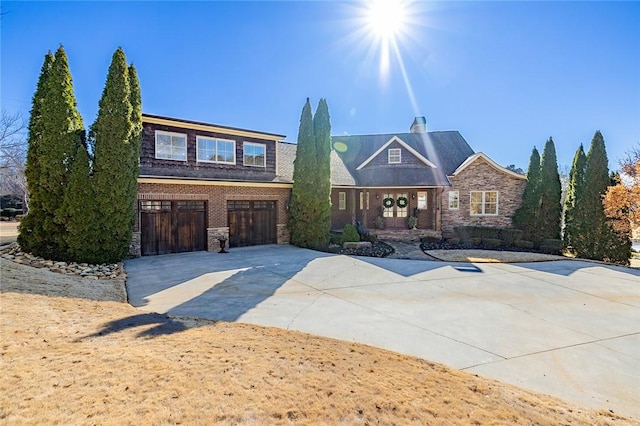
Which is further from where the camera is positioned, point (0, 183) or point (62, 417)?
point (0, 183)

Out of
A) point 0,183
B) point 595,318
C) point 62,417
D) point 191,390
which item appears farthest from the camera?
point 0,183

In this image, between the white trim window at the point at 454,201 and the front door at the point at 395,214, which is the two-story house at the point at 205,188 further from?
the white trim window at the point at 454,201

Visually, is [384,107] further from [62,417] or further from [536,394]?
[62,417]

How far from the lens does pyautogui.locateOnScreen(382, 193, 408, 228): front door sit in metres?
20.6

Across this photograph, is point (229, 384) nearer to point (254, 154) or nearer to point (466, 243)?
point (254, 154)

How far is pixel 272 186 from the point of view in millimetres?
16266

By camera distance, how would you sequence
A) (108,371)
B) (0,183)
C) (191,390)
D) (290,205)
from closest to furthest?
(191,390), (108,371), (290,205), (0,183)

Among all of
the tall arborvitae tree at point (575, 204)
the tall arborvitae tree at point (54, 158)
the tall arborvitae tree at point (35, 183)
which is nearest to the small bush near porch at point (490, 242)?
the tall arborvitae tree at point (575, 204)

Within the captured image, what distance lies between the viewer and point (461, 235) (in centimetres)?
1969

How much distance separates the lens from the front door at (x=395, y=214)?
67.7ft

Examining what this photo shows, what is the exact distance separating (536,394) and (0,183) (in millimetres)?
38737

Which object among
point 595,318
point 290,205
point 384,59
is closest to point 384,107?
point 384,59

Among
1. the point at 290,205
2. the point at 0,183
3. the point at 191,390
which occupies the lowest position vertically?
the point at 191,390

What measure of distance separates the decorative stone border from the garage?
8.28 feet
